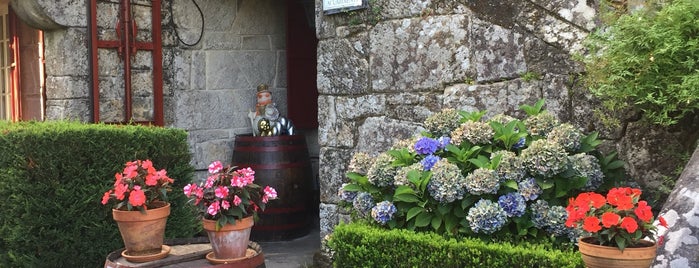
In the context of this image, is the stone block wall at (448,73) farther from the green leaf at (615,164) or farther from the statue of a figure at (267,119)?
the statue of a figure at (267,119)

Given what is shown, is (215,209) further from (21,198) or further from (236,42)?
(236,42)

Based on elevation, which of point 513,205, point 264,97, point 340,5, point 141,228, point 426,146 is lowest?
point 141,228

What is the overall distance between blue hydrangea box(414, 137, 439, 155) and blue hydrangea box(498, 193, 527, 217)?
1.43 feet

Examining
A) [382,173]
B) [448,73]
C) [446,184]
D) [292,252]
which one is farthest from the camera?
[292,252]

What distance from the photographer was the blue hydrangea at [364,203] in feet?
10.3

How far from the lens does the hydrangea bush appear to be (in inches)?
111

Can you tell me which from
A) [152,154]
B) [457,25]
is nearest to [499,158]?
[457,25]

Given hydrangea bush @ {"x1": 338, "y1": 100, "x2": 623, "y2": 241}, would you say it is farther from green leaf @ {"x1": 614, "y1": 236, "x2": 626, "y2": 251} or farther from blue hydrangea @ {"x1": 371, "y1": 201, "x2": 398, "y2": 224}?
green leaf @ {"x1": 614, "y1": 236, "x2": 626, "y2": 251}

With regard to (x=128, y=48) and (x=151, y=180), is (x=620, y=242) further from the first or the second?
(x=128, y=48)

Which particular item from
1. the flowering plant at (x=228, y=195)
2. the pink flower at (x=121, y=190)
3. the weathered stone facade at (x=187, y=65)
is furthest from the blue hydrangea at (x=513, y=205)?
the weathered stone facade at (x=187, y=65)

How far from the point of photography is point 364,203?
3.13 metres

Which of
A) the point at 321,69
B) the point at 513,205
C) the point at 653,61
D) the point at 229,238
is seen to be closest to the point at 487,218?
the point at 513,205

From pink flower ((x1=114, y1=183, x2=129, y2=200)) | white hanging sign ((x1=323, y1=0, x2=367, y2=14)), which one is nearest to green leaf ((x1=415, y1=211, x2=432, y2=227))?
pink flower ((x1=114, y1=183, x2=129, y2=200))

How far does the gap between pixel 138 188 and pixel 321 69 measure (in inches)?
66.7
